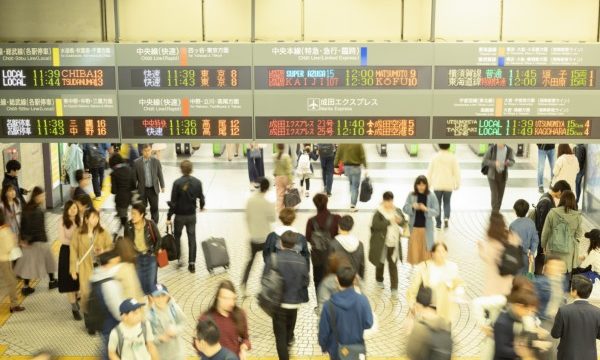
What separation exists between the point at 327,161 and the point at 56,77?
24.9 ft

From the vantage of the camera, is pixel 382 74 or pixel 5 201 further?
pixel 5 201

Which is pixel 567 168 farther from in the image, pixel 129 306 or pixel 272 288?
pixel 129 306

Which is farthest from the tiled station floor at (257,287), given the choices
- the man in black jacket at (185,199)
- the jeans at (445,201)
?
the man in black jacket at (185,199)


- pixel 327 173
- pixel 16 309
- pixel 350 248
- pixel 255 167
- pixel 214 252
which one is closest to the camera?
pixel 350 248

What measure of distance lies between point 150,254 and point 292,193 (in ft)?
12.2

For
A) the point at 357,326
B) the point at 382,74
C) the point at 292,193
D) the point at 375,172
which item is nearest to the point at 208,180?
the point at 375,172

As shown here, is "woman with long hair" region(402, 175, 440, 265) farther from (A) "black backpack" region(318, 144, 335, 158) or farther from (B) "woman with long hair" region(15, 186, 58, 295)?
(A) "black backpack" region(318, 144, 335, 158)

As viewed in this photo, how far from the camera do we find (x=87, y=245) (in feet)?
29.6

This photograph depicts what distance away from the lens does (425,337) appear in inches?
230

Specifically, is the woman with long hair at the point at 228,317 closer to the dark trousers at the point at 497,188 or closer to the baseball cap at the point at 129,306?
the baseball cap at the point at 129,306

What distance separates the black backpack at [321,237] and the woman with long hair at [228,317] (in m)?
2.55

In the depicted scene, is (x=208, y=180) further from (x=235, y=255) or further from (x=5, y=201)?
(x=5, y=201)

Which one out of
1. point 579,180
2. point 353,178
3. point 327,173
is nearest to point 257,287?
point 353,178

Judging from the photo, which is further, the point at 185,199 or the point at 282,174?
the point at 282,174
